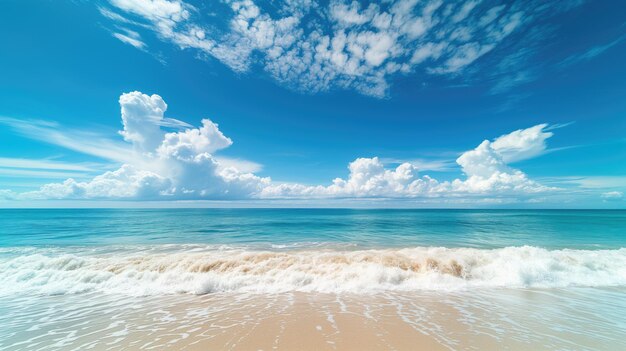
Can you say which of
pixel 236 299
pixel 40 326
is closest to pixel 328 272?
pixel 236 299

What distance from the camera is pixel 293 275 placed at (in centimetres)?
1125

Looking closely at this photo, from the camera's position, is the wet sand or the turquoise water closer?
the wet sand

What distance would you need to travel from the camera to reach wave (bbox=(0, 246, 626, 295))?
10477 mm

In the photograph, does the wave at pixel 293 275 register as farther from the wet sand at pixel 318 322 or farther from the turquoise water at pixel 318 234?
the turquoise water at pixel 318 234

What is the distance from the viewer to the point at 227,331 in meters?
6.54

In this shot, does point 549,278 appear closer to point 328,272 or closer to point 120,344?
point 328,272

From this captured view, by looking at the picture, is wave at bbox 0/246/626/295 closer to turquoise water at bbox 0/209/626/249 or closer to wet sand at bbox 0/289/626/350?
wet sand at bbox 0/289/626/350

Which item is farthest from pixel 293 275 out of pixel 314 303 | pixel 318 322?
pixel 318 322

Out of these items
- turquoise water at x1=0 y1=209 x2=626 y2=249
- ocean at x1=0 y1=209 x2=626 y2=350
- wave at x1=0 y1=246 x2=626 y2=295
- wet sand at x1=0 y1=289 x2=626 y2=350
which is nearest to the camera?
wet sand at x1=0 y1=289 x2=626 y2=350

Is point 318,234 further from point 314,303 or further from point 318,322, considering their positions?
point 318,322

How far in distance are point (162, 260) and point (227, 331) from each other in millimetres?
9493

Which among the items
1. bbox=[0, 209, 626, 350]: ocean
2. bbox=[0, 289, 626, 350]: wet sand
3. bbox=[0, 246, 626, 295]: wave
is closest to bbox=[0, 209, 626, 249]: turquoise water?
bbox=[0, 246, 626, 295]: wave

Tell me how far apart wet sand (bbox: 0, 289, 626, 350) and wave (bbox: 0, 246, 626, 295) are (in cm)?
92

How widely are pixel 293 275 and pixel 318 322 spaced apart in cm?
430
